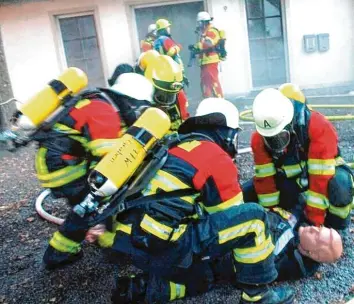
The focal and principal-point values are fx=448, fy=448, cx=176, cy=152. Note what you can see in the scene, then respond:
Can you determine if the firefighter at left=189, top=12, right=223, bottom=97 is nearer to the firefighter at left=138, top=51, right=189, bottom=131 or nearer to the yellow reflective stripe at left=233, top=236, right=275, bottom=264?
the firefighter at left=138, top=51, right=189, bottom=131

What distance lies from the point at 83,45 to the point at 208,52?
3.69 meters

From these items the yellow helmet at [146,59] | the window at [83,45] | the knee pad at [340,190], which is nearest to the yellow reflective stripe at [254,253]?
the knee pad at [340,190]

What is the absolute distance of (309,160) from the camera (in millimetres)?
3236

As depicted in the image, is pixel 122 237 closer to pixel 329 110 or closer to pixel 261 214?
pixel 261 214

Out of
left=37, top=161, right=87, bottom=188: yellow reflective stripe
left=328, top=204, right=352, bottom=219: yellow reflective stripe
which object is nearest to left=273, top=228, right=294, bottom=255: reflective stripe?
left=328, top=204, right=352, bottom=219: yellow reflective stripe

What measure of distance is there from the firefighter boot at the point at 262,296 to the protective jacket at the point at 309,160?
2.55 feet

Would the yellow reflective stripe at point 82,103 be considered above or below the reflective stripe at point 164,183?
above

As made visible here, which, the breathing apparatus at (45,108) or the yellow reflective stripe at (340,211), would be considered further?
the yellow reflective stripe at (340,211)

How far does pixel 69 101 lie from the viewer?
129 inches

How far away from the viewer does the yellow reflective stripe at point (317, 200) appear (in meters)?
3.24

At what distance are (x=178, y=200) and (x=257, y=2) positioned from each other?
9599mm

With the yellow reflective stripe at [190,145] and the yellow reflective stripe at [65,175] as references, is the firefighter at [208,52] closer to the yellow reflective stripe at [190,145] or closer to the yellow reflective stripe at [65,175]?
the yellow reflective stripe at [65,175]

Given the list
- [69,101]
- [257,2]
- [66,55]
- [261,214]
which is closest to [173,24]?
[257,2]

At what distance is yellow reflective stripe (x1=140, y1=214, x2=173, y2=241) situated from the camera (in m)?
2.42
